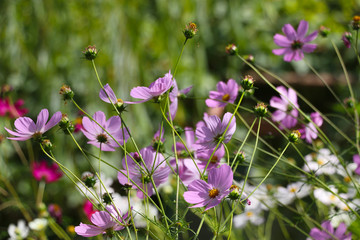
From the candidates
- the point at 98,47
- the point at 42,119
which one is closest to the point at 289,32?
the point at 42,119

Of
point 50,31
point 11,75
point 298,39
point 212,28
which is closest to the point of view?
point 298,39

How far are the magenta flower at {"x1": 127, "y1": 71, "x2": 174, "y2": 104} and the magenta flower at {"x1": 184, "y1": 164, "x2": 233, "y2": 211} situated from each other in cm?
9

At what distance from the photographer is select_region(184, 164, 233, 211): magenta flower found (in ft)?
1.39

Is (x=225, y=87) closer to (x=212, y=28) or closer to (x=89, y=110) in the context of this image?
(x=89, y=110)

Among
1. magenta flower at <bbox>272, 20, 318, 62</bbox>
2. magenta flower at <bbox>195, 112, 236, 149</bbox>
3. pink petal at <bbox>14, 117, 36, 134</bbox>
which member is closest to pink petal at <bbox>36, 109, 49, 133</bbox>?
pink petal at <bbox>14, 117, 36, 134</bbox>

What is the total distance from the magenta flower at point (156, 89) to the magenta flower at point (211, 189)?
0.09m

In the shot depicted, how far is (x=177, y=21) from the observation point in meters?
1.87

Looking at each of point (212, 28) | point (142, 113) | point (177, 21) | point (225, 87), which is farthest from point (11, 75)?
point (225, 87)

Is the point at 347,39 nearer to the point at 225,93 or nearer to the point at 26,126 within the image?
the point at 225,93

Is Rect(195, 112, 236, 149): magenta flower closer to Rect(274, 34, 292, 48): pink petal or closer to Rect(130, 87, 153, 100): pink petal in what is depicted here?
Rect(130, 87, 153, 100): pink petal

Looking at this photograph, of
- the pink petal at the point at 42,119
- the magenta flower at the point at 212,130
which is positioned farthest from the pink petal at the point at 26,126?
the magenta flower at the point at 212,130

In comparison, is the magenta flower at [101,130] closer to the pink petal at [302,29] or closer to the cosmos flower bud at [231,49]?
the cosmos flower bud at [231,49]

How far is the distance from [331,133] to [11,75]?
1.32 meters

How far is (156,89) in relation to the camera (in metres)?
0.47
